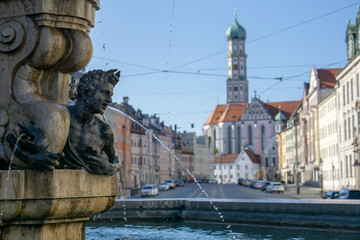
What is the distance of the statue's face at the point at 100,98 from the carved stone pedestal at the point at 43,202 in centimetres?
70

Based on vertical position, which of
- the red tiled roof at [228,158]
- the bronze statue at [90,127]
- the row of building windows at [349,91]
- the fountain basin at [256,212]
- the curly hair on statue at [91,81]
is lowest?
the fountain basin at [256,212]

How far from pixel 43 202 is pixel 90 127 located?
1.12 metres

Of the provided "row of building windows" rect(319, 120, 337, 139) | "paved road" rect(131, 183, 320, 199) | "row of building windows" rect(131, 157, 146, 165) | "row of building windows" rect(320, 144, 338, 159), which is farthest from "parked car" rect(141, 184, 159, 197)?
"row of building windows" rect(131, 157, 146, 165)

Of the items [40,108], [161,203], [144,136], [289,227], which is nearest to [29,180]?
[40,108]

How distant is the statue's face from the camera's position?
598 cm

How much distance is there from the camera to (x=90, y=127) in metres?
6.06

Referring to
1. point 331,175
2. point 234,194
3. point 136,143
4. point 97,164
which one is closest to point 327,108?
point 331,175

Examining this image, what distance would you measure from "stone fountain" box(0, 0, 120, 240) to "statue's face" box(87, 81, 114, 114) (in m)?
0.01

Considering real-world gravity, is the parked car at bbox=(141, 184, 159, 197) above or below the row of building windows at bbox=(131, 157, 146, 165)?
below

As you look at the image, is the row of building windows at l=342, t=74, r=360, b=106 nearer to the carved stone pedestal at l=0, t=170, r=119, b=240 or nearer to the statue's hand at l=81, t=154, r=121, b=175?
the statue's hand at l=81, t=154, r=121, b=175

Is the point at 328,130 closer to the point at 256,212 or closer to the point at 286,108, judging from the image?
the point at 256,212

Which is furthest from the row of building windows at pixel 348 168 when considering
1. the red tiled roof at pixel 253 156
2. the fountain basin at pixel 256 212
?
the red tiled roof at pixel 253 156

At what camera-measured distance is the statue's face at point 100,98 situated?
5.98 m

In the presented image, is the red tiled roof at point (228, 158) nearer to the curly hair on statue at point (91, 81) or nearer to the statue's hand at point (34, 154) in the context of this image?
the curly hair on statue at point (91, 81)
